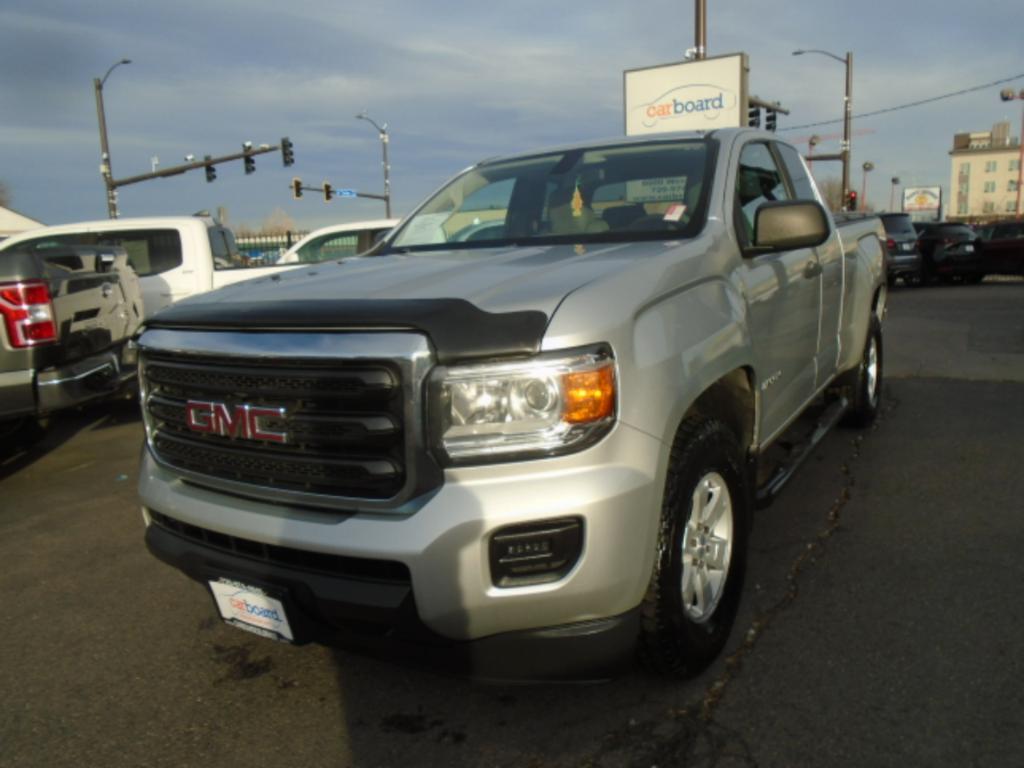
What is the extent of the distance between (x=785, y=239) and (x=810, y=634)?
1.44 metres

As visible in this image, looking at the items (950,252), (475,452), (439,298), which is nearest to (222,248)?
(439,298)

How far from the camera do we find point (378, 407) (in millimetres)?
2143

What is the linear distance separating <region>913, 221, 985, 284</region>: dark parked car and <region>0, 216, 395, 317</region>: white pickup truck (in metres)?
16.0

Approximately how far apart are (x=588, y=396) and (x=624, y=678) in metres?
1.14

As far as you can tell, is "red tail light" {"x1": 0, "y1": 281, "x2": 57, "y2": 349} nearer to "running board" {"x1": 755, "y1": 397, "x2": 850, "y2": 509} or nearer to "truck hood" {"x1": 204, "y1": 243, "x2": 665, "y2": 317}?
"truck hood" {"x1": 204, "y1": 243, "x2": 665, "y2": 317}

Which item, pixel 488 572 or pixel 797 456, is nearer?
pixel 488 572

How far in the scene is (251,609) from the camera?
7.95 feet

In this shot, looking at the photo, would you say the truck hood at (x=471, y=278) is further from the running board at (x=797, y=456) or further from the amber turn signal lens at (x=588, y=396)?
the running board at (x=797, y=456)

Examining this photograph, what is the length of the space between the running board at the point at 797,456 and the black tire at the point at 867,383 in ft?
0.89

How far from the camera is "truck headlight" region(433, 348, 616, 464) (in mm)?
2066

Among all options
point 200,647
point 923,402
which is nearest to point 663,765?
point 200,647

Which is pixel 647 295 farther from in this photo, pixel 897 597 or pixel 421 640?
pixel 897 597

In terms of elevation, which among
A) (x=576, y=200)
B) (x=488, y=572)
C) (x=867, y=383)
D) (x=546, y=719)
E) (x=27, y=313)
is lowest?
(x=546, y=719)

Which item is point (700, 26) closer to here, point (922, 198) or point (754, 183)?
point (754, 183)
